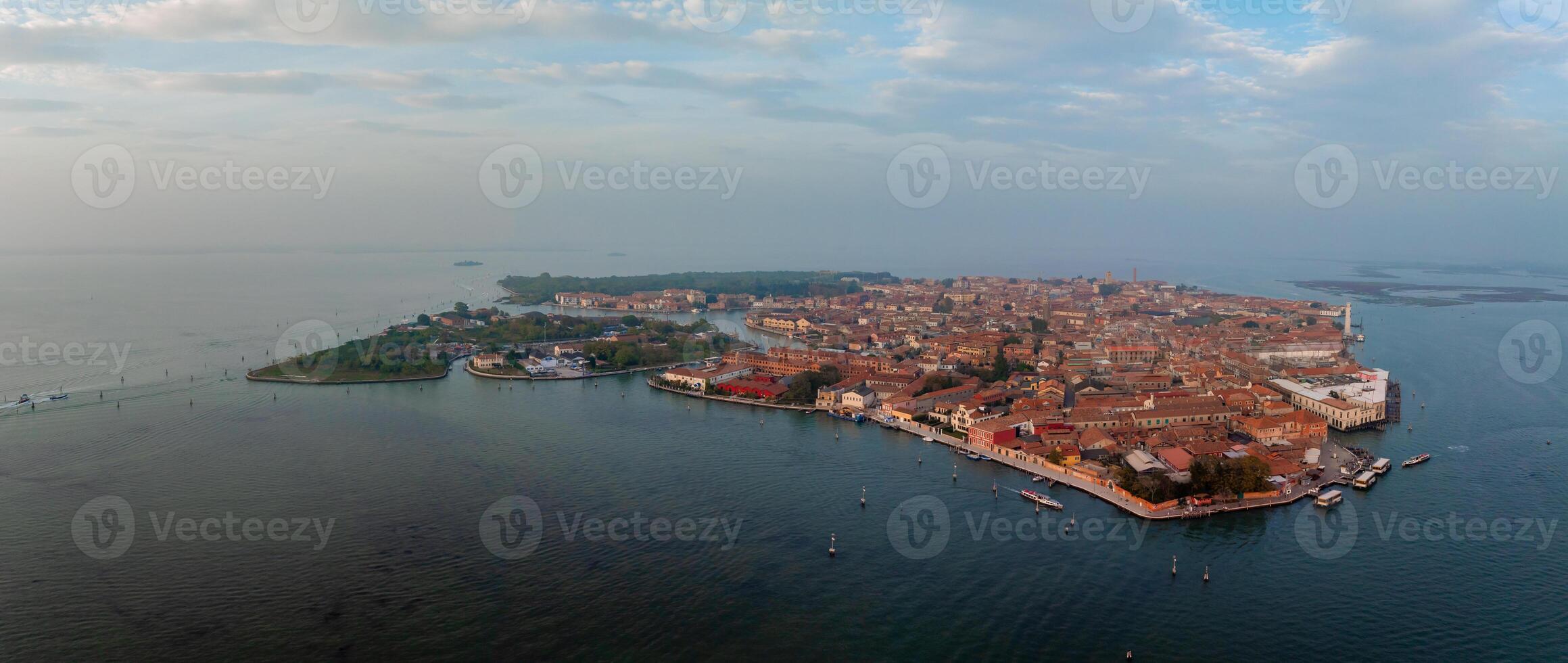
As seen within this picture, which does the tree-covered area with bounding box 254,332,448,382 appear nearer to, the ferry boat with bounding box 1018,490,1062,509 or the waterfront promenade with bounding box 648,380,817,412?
the waterfront promenade with bounding box 648,380,817,412

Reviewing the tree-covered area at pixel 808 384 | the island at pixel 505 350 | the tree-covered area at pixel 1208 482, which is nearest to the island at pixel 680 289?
the island at pixel 505 350

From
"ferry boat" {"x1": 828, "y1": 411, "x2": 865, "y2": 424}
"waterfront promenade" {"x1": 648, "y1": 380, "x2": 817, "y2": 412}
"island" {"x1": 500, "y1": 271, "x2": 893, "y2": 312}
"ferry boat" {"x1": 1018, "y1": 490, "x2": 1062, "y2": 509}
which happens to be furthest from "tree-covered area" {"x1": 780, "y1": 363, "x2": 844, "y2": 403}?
"island" {"x1": 500, "y1": 271, "x2": 893, "y2": 312}

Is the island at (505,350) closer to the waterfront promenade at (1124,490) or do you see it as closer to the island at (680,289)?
the island at (680,289)

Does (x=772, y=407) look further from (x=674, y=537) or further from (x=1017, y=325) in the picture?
(x=1017, y=325)

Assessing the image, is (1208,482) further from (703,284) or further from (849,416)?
(703,284)

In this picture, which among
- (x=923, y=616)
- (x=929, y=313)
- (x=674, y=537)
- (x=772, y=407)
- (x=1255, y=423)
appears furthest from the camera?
(x=929, y=313)

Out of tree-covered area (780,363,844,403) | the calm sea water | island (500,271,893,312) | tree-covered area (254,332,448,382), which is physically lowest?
the calm sea water

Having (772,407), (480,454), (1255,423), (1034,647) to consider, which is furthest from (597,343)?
(1034,647)
